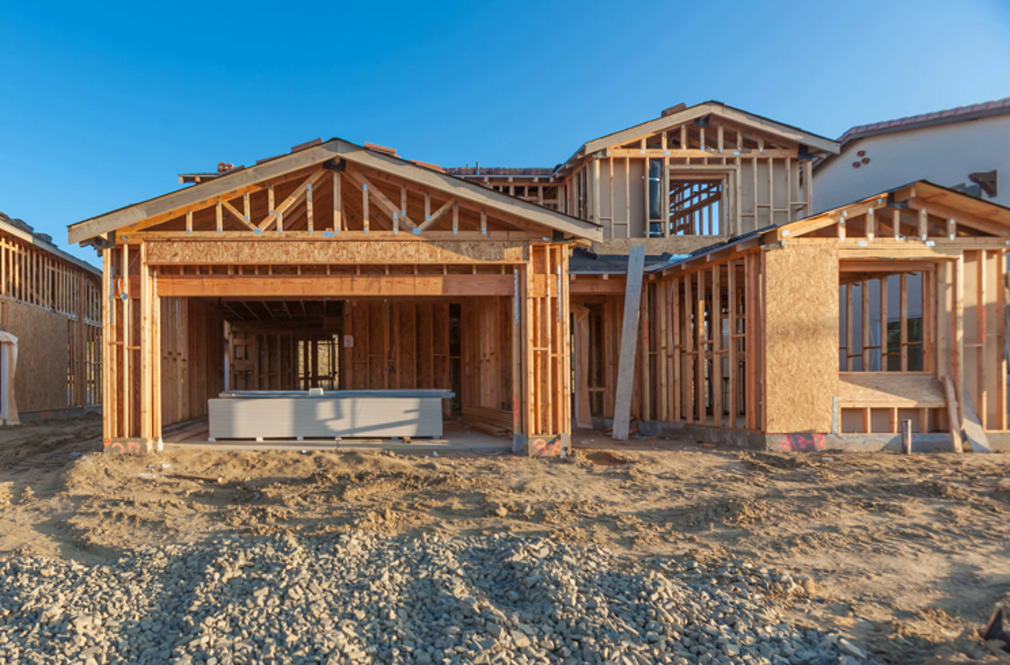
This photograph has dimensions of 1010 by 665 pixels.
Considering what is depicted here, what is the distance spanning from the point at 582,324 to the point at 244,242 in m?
8.11

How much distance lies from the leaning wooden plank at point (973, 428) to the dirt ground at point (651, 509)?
1.02 ft

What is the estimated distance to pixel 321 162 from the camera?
32.9 feet

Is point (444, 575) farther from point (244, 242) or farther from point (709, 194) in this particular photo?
point (709, 194)

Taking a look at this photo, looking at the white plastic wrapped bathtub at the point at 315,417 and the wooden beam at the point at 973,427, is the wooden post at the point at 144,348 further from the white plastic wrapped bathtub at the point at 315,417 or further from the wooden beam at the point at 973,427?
the wooden beam at the point at 973,427

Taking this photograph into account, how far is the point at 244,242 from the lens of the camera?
1001cm

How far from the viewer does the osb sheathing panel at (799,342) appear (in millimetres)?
10477

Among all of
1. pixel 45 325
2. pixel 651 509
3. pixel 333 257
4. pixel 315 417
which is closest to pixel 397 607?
pixel 651 509

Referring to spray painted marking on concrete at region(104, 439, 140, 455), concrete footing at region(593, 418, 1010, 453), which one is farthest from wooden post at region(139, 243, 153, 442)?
concrete footing at region(593, 418, 1010, 453)

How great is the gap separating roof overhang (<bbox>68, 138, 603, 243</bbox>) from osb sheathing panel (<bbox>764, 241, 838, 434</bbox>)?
3.45 m

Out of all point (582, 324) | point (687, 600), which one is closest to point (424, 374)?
point (582, 324)

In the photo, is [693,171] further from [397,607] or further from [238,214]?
[397,607]

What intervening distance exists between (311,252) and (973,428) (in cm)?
1221

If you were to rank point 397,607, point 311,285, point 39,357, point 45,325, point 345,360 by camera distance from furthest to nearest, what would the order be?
point 45,325 → point 39,357 → point 345,360 → point 311,285 → point 397,607

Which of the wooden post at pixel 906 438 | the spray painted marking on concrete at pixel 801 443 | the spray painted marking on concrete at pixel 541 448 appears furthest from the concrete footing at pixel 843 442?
the spray painted marking on concrete at pixel 541 448
